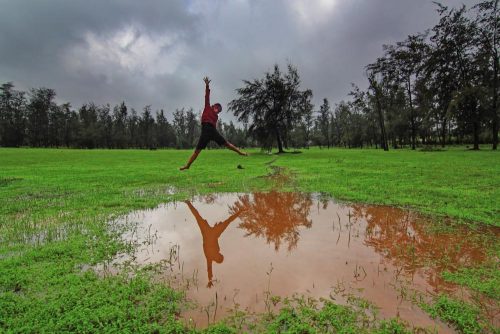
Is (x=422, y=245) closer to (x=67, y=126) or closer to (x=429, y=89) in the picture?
(x=429, y=89)

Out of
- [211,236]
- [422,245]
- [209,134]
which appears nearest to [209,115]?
[209,134]

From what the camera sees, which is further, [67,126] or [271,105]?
[67,126]

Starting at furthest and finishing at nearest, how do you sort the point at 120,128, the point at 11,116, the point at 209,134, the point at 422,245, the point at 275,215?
the point at 120,128, the point at 11,116, the point at 209,134, the point at 275,215, the point at 422,245

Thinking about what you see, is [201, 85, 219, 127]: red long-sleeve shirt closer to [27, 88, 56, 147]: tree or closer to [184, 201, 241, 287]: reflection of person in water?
[184, 201, 241, 287]: reflection of person in water

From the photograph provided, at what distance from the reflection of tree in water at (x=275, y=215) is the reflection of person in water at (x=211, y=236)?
0.41m

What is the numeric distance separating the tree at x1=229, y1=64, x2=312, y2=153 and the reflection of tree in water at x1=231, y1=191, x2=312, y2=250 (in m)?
30.6

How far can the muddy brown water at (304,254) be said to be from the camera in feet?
11.1

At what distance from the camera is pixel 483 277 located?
3.74 m

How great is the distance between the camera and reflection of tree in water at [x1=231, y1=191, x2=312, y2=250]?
224 inches

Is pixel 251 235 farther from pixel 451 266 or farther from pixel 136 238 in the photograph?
pixel 451 266

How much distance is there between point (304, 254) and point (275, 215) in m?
2.52

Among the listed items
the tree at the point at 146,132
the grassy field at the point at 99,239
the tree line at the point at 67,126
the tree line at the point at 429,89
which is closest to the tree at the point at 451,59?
the tree line at the point at 429,89

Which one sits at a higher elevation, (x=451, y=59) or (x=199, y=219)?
(x=451, y=59)

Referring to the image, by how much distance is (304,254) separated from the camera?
466cm
